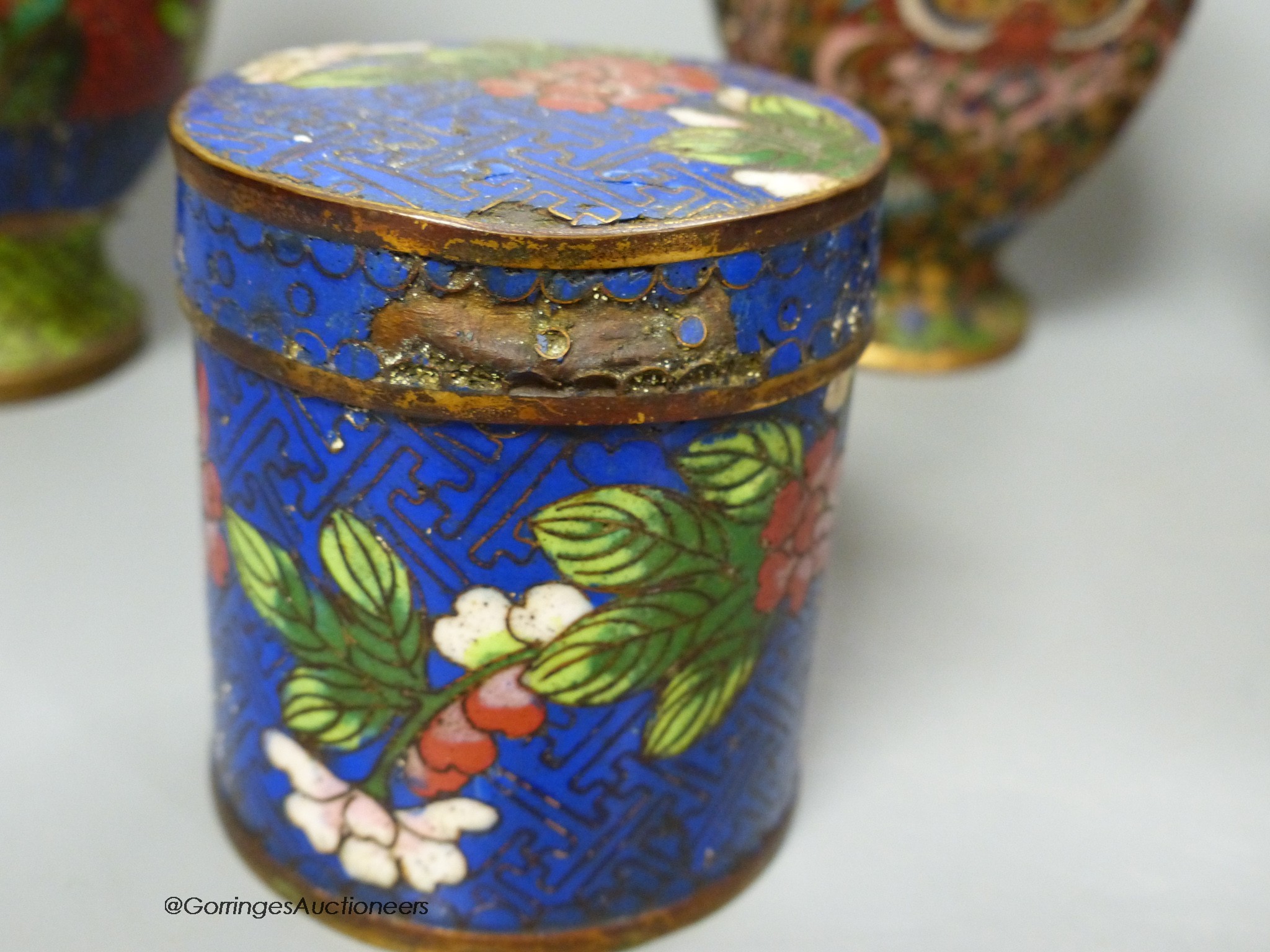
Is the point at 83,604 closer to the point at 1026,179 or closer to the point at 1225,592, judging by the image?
the point at 1225,592

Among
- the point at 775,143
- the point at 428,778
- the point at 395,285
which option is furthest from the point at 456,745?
the point at 775,143

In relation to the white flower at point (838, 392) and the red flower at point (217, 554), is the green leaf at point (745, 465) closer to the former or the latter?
the white flower at point (838, 392)

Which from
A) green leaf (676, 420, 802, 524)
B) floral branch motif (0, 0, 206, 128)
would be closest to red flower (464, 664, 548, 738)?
green leaf (676, 420, 802, 524)

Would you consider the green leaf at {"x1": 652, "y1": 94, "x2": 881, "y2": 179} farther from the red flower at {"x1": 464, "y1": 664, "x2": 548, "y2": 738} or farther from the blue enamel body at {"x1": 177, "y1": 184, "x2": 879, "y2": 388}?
the red flower at {"x1": 464, "y1": 664, "x2": 548, "y2": 738}

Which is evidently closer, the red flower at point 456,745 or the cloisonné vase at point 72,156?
the red flower at point 456,745

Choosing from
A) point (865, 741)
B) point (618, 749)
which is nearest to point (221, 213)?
point (618, 749)

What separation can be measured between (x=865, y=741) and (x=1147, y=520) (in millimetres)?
479

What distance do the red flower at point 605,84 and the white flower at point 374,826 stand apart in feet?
1.30

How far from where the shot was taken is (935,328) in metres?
1.82

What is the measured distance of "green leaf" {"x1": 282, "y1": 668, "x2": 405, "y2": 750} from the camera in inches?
34.3

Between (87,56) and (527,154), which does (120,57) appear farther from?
(527,154)

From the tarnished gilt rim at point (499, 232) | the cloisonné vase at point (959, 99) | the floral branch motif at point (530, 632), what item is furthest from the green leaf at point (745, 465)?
the cloisonné vase at point (959, 99)

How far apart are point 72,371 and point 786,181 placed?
41.5 inches

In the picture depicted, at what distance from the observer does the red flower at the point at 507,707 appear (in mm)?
847
